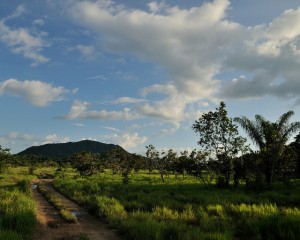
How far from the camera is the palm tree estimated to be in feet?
117

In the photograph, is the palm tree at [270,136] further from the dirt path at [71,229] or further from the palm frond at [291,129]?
the dirt path at [71,229]

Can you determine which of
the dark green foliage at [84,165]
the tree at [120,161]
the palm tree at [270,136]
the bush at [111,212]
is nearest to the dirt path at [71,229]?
the bush at [111,212]

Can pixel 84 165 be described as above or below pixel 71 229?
above

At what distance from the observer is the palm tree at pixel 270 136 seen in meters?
35.7

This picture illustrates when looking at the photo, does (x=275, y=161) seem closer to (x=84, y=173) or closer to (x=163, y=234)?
(x=163, y=234)

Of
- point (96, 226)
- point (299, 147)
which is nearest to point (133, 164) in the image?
point (299, 147)

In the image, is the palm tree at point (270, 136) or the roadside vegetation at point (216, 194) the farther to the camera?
the palm tree at point (270, 136)

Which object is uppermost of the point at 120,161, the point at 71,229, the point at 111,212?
the point at 120,161

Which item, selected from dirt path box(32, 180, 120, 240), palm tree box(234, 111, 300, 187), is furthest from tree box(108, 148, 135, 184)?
dirt path box(32, 180, 120, 240)

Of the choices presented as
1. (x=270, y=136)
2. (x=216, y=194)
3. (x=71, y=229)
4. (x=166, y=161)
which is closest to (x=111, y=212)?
(x=71, y=229)

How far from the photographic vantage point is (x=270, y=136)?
119 feet

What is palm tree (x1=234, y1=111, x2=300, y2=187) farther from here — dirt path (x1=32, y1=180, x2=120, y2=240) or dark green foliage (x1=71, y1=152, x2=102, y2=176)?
dark green foliage (x1=71, y1=152, x2=102, y2=176)

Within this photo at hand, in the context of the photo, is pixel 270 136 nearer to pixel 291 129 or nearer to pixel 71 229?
pixel 291 129

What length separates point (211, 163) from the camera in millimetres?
40594
